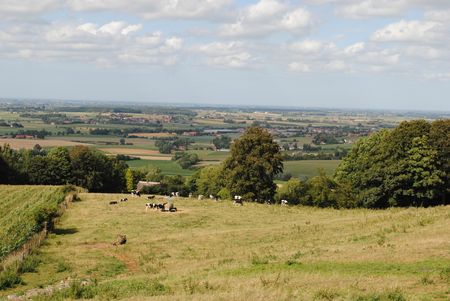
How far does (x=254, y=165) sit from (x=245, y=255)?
32.0m

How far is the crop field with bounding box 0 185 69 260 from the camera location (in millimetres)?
30844

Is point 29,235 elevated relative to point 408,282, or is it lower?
lower

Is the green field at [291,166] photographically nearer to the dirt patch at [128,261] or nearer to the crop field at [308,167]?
the crop field at [308,167]

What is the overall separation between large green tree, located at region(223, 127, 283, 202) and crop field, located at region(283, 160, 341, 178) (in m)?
49.5

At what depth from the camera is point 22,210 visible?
44.4 m

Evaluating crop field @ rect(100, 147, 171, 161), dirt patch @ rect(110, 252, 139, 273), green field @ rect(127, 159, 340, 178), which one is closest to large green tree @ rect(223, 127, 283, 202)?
dirt patch @ rect(110, 252, 139, 273)

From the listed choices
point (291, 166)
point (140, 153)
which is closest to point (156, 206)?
point (291, 166)

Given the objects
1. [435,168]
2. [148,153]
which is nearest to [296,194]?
[435,168]

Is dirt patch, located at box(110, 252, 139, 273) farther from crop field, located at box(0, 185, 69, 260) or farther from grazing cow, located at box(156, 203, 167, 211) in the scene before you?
grazing cow, located at box(156, 203, 167, 211)

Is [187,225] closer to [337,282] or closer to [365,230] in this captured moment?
[365,230]

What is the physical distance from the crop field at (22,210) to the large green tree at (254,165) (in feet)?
63.2

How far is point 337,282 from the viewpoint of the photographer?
17.7 m

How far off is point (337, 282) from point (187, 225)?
21.1m

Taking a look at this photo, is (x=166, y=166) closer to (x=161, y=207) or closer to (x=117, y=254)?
(x=161, y=207)
